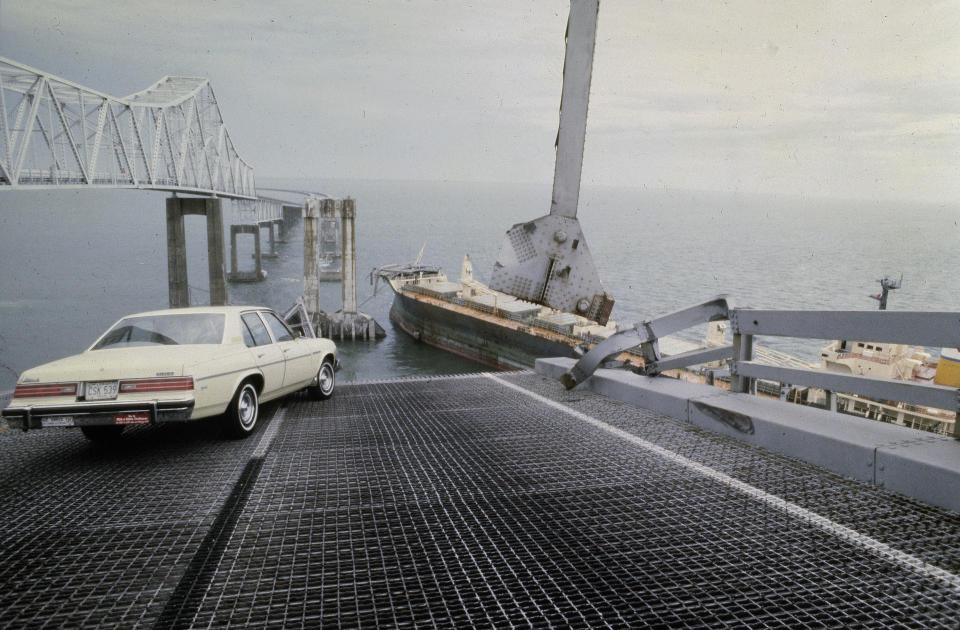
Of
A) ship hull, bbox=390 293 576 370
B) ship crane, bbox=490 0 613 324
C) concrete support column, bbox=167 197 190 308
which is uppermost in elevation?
ship crane, bbox=490 0 613 324

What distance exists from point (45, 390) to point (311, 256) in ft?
139

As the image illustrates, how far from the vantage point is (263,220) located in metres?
106

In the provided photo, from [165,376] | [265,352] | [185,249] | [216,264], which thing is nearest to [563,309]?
[265,352]

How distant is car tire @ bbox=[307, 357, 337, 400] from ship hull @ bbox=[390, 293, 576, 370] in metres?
26.6

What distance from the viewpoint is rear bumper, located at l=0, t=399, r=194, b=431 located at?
4883 mm

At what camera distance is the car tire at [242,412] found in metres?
5.62

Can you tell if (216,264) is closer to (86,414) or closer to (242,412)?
(242,412)

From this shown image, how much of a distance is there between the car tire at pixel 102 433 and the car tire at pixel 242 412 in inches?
40.1

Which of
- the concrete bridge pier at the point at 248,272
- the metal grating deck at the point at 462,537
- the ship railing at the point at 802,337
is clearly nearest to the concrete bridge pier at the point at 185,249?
the concrete bridge pier at the point at 248,272

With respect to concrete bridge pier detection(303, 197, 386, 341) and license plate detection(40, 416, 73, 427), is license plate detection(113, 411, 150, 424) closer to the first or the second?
license plate detection(40, 416, 73, 427)

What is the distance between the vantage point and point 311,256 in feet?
151

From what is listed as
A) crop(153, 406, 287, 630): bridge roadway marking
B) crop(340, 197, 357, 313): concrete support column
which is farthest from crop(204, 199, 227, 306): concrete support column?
crop(153, 406, 287, 630): bridge roadway marking

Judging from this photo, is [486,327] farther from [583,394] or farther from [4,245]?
[4,245]

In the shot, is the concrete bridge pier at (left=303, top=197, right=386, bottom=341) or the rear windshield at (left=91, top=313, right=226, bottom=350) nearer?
the rear windshield at (left=91, top=313, right=226, bottom=350)
